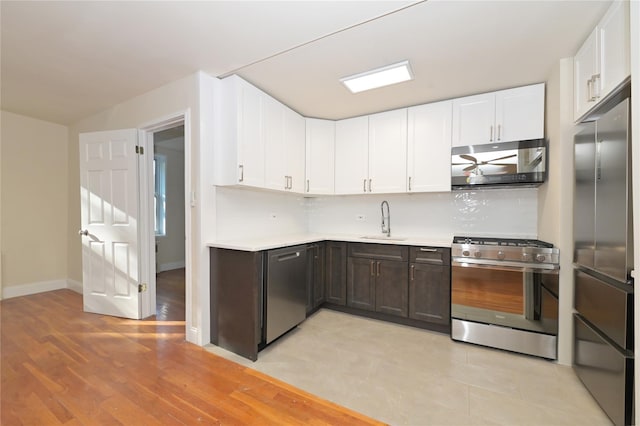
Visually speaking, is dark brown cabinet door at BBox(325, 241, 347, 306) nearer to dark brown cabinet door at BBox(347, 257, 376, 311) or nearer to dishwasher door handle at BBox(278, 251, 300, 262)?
dark brown cabinet door at BBox(347, 257, 376, 311)

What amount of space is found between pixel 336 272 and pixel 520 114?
251 centimetres

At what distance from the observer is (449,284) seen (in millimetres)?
2648

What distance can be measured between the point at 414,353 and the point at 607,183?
1.82 meters

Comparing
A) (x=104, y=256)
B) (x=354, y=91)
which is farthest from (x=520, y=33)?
(x=104, y=256)

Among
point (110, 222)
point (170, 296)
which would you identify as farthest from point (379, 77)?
point (170, 296)

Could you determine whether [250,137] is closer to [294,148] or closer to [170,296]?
[294,148]

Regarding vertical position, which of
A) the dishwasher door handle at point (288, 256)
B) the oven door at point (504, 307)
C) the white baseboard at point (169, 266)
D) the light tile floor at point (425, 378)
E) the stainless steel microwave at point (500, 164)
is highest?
the stainless steel microwave at point (500, 164)

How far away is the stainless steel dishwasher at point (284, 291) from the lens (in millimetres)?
2342

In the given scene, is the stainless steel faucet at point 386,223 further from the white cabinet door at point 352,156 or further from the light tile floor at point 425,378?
the light tile floor at point 425,378

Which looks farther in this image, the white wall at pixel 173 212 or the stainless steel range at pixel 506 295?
the white wall at pixel 173 212

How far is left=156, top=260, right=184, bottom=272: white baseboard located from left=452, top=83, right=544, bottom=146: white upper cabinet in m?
5.54

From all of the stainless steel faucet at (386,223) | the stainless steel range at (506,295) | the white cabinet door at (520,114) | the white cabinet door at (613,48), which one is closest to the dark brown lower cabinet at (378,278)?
the stainless steel range at (506,295)

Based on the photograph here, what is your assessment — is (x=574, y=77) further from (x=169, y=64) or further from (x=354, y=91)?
(x=169, y=64)

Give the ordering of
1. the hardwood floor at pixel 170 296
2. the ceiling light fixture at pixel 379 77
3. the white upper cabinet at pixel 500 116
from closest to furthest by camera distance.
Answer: the ceiling light fixture at pixel 379 77 < the white upper cabinet at pixel 500 116 < the hardwood floor at pixel 170 296
